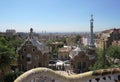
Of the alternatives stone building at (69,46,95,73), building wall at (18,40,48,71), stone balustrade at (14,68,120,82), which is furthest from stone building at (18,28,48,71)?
stone balustrade at (14,68,120,82)

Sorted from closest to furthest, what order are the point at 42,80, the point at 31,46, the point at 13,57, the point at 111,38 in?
the point at 42,80
the point at 13,57
the point at 31,46
the point at 111,38

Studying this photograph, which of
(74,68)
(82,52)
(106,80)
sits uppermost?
(106,80)

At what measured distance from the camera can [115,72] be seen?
8695mm

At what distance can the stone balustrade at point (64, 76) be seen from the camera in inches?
299

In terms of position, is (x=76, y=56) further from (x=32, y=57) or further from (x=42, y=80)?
(x=42, y=80)

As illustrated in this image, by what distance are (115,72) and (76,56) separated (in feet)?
76.9

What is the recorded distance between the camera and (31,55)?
31.2 meters

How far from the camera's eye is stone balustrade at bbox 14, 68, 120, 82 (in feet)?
24.9

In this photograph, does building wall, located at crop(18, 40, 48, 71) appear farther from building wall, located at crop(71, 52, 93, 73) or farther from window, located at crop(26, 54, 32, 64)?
building wall, located at crop(71, 52, 93, 73)

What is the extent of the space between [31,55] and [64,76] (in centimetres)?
2342

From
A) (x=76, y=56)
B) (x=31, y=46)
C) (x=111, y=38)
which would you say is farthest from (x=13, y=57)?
(x=111, y=38)

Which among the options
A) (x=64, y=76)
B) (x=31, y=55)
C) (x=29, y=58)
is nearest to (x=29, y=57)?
(x=29, y=58)

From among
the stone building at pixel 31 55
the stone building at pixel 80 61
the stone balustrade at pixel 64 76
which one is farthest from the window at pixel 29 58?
the stone balustrade at pixel 64 76

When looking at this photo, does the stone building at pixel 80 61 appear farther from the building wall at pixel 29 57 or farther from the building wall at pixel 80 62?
the building wall at pixel 29 57
